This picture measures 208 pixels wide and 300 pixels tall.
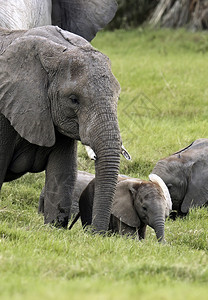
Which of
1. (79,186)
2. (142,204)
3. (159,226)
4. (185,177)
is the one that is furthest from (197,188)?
(159,226)

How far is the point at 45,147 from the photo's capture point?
7234 millimetres

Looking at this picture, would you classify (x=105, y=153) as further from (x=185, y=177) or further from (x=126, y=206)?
(x=185, y=177)

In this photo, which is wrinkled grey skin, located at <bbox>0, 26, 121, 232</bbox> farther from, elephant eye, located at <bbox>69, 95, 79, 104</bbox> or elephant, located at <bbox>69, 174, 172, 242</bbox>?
elephant, located at <bbox>69, 174, 172, 242</bbox>

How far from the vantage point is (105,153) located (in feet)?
21.5

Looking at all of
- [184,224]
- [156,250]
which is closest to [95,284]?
[156,250]

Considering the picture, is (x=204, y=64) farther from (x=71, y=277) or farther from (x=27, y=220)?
(x=71, y=277)

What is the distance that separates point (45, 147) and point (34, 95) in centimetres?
52

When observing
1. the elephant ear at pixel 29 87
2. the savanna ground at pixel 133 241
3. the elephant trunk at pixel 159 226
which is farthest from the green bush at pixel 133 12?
the elephant ear at pixel 29 87

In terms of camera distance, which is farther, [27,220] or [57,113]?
[27,220]

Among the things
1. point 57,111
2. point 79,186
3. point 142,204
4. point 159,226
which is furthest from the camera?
point 79,186

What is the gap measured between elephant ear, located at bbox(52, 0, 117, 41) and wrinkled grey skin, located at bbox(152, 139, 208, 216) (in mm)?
1926

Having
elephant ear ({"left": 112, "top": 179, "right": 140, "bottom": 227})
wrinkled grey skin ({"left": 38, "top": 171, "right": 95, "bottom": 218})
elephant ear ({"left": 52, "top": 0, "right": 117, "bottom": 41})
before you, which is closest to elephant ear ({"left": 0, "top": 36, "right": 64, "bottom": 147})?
elephant ear ({"left": 112, "top": 179, "right": 140, "bottom": 227})

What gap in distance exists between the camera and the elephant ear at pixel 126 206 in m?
8.31

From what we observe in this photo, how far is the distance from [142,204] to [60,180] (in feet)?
3.95
